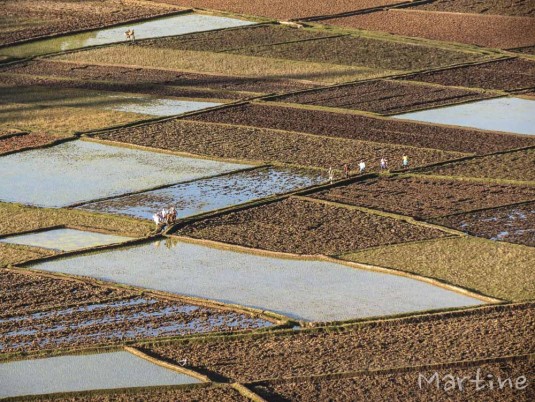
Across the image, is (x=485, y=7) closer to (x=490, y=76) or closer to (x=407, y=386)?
(x=490, y=76)

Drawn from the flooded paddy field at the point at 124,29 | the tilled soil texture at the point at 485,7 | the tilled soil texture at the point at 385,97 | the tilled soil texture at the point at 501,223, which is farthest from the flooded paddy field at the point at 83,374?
the tilled soil texture at the point at 485,7

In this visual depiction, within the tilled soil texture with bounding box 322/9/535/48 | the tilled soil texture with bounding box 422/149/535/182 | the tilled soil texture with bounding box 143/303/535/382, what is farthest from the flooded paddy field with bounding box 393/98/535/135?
the tilled soil texture with bounding box 143/303/535/382

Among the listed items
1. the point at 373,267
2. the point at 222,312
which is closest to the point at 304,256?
the point at 373,267

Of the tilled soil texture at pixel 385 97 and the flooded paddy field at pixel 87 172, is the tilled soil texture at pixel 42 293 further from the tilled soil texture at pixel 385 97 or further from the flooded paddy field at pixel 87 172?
the tilled soil texture at pixel 385 97

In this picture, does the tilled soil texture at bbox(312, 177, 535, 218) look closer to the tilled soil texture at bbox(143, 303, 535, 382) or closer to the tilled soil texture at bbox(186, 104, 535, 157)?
the tilled soil texture at bbox(186, 104, 535, 157)

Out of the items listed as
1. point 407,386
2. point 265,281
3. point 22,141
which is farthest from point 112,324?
point 22,141

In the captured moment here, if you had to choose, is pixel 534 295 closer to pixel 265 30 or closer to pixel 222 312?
pixel 222 312

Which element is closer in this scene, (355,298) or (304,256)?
(355,298)
